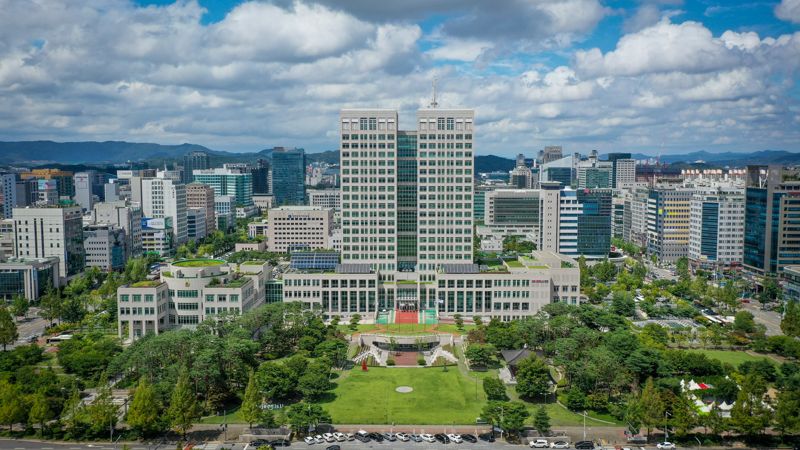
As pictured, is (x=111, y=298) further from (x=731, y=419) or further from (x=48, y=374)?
(x=731, y=419)

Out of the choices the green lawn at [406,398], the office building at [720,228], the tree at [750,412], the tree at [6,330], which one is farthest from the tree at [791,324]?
the tree at [6,330]

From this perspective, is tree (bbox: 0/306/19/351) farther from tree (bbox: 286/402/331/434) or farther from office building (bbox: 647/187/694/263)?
office building (bbox: 647/187/694/263)

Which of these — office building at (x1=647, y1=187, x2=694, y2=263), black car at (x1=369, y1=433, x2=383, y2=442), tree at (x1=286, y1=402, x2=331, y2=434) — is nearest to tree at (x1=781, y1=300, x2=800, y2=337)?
black car at (x1=369, y1=433, x2=383, y2=442)

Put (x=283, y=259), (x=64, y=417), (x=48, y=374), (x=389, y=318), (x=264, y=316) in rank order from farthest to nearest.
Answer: (x=283, y=259)
(x=389, y=318)
(x=264, y=316)
(x=48, y=374)
(x=64, y=417)

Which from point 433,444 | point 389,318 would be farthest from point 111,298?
point 433,444

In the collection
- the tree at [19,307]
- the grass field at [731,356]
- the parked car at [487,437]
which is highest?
the tree at [19,307]

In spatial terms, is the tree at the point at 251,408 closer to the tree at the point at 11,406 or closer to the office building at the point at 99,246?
the tree at the point at 11,406
